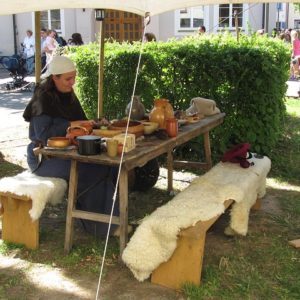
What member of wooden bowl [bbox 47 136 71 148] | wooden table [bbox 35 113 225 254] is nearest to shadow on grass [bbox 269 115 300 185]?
wooden table [bbox 35 113 225 254]

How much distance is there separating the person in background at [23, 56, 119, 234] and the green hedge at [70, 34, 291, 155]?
7.18ft

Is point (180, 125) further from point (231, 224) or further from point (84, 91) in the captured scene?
point (84, 91)

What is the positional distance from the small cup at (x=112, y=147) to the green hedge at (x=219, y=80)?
2.78 m

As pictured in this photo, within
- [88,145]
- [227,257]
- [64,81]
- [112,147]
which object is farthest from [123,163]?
[64,81]

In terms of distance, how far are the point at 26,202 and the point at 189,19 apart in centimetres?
1816

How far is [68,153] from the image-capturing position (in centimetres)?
342

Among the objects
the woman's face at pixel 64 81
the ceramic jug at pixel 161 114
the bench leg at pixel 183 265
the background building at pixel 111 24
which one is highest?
the background building at pixel 111 24

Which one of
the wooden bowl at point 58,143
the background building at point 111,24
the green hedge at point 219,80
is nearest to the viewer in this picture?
the wooden bowl at point 58,143

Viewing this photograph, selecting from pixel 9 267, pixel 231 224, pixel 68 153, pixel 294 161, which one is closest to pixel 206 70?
pixel 294 161

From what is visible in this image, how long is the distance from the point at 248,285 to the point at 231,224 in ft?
2.26

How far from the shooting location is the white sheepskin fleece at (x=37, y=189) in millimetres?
3576

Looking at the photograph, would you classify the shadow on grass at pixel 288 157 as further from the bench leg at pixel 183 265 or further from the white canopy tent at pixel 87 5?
the white canopy tent at pixel 87 5

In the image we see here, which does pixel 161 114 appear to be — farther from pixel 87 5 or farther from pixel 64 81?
pixel 87 5

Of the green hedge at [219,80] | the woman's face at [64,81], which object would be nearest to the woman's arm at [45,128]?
the woman's face at [64,81]
